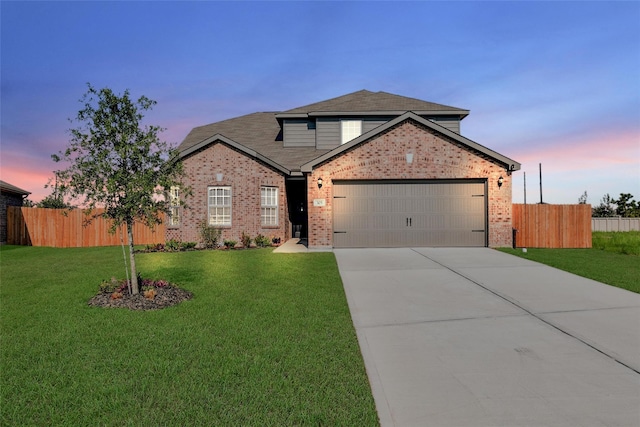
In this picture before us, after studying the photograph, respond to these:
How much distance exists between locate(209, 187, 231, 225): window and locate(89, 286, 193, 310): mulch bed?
951cm

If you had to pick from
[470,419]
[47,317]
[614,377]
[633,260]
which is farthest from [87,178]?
[633,260]

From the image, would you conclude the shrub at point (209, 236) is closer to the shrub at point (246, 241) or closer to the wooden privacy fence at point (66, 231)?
the shrub at point (246, 241)

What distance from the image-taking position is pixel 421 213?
14.6 m

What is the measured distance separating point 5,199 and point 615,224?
44.2m

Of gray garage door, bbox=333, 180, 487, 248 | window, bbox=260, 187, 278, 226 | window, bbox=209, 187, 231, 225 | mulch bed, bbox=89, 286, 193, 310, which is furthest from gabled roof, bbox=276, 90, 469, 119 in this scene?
mulch bed, bbox=89, 286, 193, 310

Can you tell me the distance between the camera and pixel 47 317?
20.5 ft

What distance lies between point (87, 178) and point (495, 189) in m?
13.8

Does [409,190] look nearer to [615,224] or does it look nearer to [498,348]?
[498,348]

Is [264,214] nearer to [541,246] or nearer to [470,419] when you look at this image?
[541,246]

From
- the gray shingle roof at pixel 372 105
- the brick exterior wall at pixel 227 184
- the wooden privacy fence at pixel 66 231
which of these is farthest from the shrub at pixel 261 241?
the gray shingle roof at pixel 372 105

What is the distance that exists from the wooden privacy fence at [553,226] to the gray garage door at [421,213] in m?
2.12

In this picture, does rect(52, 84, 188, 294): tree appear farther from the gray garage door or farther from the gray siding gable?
the gray siding gable

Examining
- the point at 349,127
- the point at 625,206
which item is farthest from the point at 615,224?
the point at 349,127

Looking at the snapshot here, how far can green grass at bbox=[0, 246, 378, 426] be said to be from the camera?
330 cm
